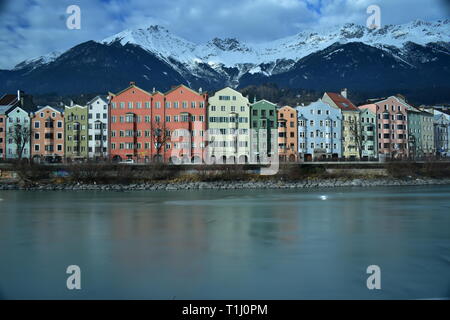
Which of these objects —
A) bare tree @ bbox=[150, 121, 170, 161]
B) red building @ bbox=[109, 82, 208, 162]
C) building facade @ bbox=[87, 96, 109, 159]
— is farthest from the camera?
building facade @ bbox=[87, 96, 109, 159]

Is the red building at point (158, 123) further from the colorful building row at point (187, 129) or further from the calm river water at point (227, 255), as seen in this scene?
the calm river water at point (227, 255)

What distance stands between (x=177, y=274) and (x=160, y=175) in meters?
42.1

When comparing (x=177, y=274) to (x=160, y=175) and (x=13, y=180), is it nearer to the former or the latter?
(x=160, y=175)

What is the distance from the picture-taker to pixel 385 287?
9.74m

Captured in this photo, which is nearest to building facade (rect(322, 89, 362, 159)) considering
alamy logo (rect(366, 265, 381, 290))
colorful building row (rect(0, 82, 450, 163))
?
colorful building row (rect(0, 82, 450, 163))

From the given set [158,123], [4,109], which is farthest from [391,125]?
[4,109]

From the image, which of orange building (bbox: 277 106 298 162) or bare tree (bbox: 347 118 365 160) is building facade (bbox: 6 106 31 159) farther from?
bare tree (bbox: 347 118 365 160)

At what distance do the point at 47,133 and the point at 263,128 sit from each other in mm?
32562

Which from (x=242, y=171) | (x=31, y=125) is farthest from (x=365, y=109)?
(x=31, y=125)

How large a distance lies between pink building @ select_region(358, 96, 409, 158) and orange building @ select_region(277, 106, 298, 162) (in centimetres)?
1575

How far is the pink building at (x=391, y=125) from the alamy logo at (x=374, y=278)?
6975 centimetres

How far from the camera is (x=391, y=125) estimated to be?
258 feet

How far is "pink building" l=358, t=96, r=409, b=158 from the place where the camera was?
77938 mm

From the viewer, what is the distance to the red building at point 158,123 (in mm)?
66125
